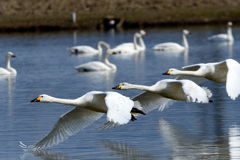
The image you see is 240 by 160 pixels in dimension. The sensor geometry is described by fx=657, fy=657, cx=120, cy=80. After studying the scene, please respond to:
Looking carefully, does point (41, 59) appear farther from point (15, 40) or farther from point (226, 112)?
point (226, 112)

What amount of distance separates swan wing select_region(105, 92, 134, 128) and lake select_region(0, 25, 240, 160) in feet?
2.71

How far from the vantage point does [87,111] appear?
11.2m

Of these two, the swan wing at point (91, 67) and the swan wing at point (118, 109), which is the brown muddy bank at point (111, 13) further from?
the swan wing at point (118, 109)

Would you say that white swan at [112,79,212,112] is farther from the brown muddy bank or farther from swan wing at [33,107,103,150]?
the brown muddy bank

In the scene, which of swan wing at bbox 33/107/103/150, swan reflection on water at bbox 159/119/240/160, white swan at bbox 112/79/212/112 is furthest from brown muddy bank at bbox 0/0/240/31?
swan wing at bbox 33/107/103/150

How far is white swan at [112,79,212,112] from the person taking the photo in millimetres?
10148

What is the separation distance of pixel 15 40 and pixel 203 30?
428 inches

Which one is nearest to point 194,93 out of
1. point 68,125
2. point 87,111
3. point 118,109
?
point 118,109

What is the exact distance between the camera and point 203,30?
38188 millimetres

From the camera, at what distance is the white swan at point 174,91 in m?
10.1

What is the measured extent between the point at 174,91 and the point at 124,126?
4.90 feet

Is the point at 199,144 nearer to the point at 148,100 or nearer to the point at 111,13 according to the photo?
the point at 148,100

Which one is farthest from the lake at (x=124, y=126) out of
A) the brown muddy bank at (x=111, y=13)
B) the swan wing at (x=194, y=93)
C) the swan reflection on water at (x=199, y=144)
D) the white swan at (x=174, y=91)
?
the brown muddy bank at (x=111, y=13)

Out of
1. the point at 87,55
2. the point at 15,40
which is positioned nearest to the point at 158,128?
the point at 87,55
